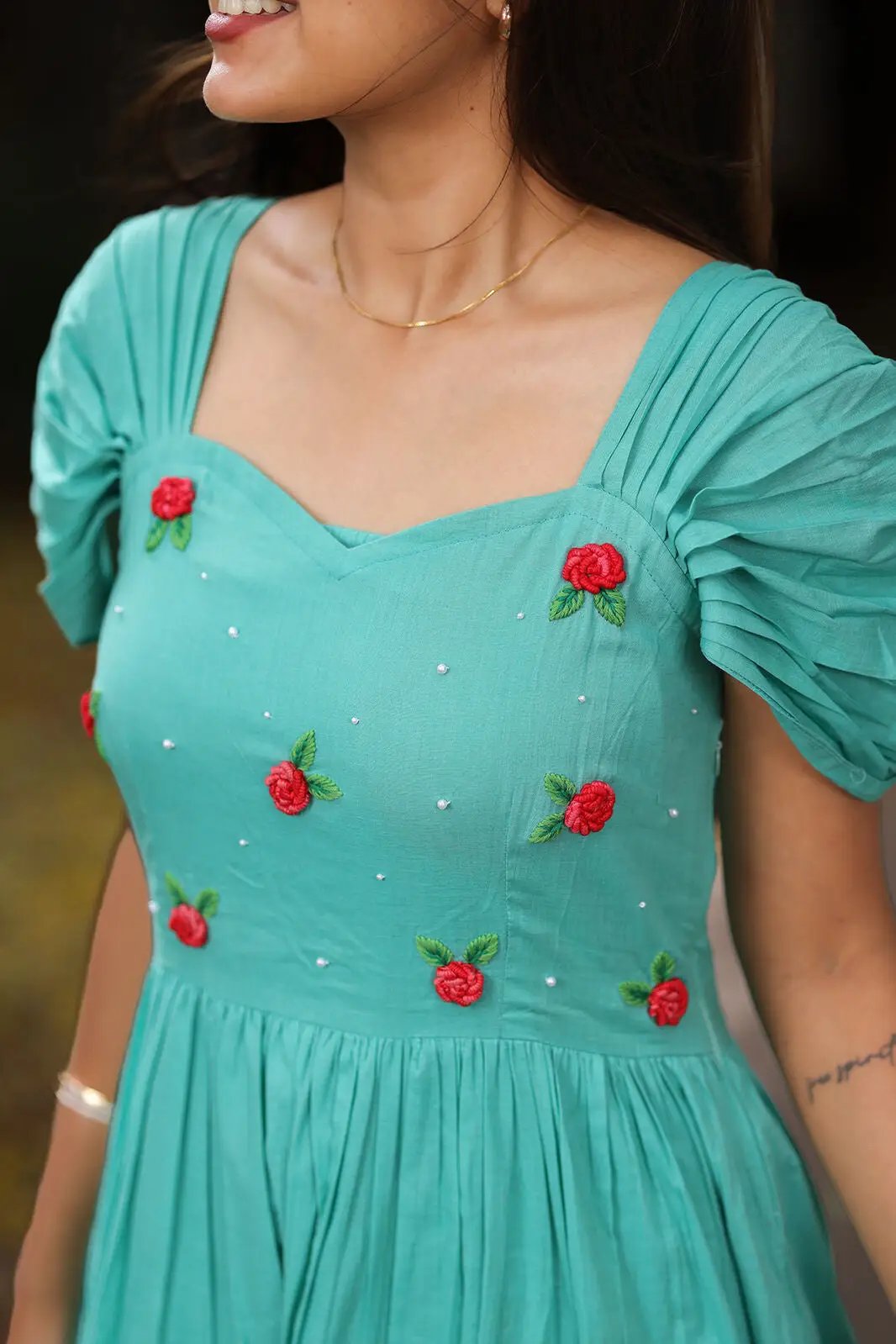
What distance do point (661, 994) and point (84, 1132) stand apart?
41cm

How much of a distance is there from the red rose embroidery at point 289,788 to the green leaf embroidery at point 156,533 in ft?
0.58

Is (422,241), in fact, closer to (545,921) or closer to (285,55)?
(285,55)

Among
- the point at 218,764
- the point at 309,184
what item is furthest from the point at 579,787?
the point at 309,184

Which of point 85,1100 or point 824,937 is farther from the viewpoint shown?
point 85,1100

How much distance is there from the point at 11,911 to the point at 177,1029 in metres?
2.29

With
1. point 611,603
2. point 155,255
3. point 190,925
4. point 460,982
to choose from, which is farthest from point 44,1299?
point 155,255

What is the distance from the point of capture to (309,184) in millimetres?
1197

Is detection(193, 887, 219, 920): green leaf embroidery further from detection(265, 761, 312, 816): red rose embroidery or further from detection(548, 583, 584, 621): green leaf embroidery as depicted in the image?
detection(548, 583, 584, 621): green leaf embroidery

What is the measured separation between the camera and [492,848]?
2.82 ft

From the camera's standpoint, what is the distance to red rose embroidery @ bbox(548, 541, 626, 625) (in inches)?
33.5

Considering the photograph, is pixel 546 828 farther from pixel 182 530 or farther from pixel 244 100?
pixel 244 100

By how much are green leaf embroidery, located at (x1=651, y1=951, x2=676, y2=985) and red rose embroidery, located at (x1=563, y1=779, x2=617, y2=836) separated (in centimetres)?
11

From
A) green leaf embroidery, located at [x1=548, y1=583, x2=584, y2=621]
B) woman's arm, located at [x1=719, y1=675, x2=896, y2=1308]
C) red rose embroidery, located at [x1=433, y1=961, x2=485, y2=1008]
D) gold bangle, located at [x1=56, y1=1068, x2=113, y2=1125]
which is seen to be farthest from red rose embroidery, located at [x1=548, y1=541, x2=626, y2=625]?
gold bangle, located at [x1=56, y1=1068, x2=113, y2=1125]

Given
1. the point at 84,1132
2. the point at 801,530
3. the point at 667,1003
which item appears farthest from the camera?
the point at 84,1132
